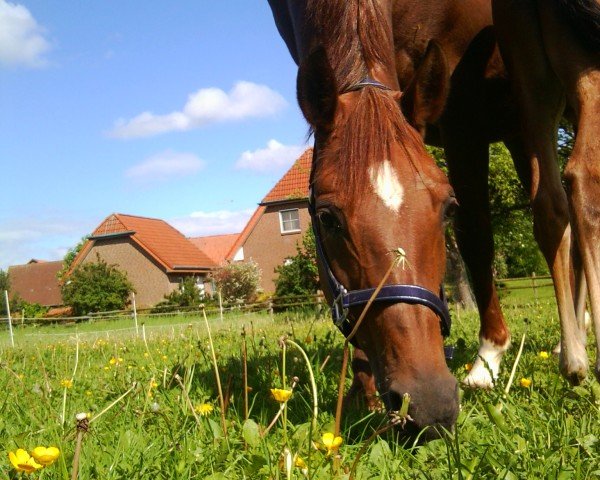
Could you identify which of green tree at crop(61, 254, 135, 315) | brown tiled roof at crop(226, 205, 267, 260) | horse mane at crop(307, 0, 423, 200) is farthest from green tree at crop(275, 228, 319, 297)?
horse mane at crop(307, 0, 423, 200)

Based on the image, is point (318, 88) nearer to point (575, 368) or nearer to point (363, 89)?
point (363, 89)

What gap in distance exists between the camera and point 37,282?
6275 centimetres

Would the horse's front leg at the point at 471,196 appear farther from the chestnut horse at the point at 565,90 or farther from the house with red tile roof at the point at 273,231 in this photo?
the house with red tile roof at the point at 273,231

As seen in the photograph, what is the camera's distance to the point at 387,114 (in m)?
2.58

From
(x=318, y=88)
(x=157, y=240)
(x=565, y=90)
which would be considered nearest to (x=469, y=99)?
(x=565, y=90)

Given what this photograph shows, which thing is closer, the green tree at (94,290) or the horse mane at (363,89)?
the horse mane at (363,89)

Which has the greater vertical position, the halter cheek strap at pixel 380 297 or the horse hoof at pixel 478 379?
the halter cheek strap at pixel 380 297

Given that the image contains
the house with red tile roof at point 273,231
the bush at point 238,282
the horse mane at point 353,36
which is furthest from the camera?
the house with red tile roof at point 273,231

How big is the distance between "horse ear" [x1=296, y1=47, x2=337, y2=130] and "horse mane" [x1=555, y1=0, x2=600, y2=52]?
119cm

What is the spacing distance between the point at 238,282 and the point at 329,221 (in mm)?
33459

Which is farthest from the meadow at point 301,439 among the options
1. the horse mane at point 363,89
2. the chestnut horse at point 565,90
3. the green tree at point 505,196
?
the green tree at point 505,196

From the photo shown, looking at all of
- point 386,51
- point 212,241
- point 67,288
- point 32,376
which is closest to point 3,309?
point 67,288

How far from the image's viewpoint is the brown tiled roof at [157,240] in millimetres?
46750

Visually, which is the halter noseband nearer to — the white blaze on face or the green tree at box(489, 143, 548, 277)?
the white blaze on face
